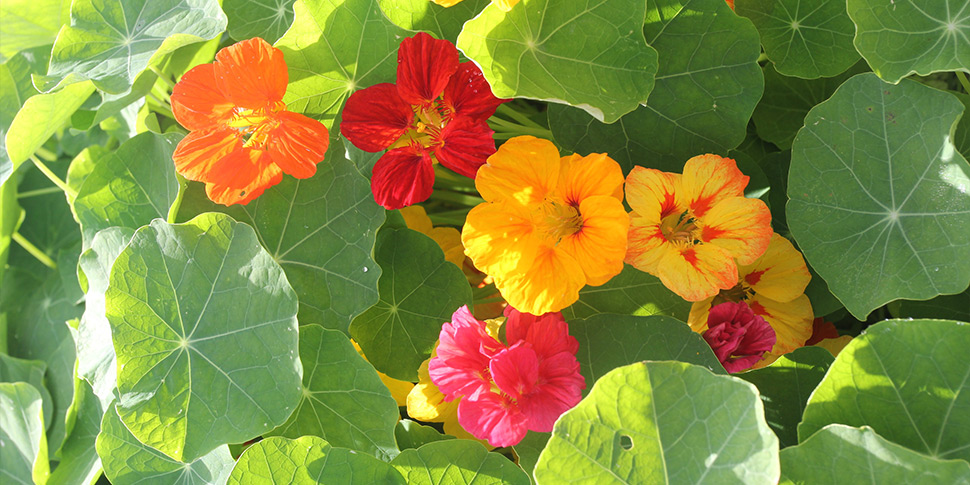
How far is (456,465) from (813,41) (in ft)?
2.20

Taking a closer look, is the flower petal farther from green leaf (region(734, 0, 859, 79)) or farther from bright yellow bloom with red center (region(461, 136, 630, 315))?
green leaf (region(734, 0, 859, 79))

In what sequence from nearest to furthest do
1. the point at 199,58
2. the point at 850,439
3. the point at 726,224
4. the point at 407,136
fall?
the point at 850,439, the point at 726,224, the point at 407,136, the point at 199,58

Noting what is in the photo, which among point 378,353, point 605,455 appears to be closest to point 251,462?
point 378,353

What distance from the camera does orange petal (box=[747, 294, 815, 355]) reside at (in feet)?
2.61

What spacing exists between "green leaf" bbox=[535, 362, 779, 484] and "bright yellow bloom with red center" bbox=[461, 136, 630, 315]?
118 millimetres

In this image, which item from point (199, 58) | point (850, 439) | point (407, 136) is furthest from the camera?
point (199, 58)

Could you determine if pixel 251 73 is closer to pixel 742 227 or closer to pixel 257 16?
pixel 257 16

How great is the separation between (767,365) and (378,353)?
1.63ft

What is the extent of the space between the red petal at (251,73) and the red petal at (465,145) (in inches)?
8.3

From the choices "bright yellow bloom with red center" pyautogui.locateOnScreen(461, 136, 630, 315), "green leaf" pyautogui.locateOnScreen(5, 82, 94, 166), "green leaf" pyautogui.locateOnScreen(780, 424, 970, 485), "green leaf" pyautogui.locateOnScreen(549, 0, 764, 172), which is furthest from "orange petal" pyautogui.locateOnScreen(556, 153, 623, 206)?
"green leaf" pyautogui.locateOnScreen(5, 82, 94, 166)

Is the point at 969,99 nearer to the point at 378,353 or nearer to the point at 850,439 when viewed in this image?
the point at 850,439

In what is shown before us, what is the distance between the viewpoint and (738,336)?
0.72m

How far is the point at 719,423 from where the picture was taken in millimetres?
607

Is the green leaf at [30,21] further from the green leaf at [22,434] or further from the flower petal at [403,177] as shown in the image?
the flower petal at [403,177]
